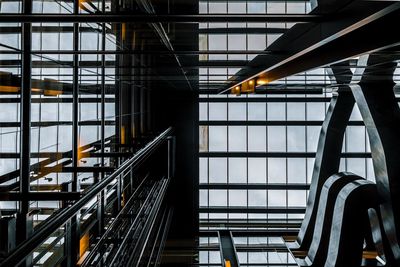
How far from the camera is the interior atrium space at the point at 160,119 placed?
3.91 meters

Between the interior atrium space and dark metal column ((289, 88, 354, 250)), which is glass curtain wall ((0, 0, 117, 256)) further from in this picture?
dark metal column ((289, 88, 354, 250))

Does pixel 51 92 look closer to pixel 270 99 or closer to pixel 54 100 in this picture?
pixel 54 100

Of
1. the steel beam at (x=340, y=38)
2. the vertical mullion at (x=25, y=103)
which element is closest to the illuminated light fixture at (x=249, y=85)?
the vertical mullion at (x=25, y=103)

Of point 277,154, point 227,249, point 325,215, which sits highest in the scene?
point 277,154

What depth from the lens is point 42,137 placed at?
407 inches

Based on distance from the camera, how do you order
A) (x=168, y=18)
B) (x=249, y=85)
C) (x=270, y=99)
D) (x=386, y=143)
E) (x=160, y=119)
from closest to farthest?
(x=168, y=18), (x=249, y=85), (x=386, y=143), (x=160, y=119), (x=270, y=99)

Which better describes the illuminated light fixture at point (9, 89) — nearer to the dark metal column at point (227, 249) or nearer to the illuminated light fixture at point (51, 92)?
the illuminated light fixture at point (51, 92)

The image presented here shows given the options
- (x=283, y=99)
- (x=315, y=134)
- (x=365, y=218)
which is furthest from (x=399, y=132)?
(x=315, y=134)

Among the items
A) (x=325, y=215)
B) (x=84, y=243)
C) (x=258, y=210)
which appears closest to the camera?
(x=84, y=243)

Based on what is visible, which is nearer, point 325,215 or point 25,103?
point 25,103

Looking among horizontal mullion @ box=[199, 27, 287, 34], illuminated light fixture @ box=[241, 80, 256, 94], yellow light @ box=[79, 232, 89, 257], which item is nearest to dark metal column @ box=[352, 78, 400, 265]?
illuminated light fixture @ box=[241, 80, 256, 94]

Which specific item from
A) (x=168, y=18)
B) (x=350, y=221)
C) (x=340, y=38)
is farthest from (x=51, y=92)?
(x=350, y=221)

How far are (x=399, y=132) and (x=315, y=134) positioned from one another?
3524 centimetres

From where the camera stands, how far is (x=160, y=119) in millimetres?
25672
